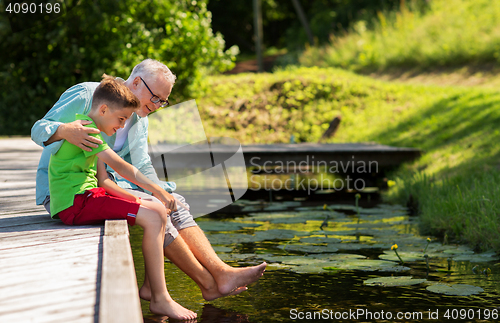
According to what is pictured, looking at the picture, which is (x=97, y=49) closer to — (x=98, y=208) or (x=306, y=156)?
(x=306, y=156)

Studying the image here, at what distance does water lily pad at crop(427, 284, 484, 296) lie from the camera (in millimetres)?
2994

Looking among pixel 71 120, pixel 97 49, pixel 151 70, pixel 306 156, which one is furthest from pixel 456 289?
pixel 97 49

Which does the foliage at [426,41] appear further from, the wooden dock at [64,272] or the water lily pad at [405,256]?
the wooden dock at [64,272]

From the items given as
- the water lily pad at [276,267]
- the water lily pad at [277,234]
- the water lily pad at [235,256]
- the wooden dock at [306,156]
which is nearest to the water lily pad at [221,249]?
the water lily pad at [235,256]

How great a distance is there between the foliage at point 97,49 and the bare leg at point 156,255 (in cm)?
801

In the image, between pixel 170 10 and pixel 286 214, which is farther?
pixel 170 10

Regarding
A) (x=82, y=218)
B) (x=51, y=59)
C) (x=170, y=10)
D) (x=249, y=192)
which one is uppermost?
(x=170, y=10)

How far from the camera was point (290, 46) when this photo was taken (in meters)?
24.4

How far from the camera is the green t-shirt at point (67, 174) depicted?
8.29 ft

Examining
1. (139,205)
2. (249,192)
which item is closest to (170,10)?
(249,192)

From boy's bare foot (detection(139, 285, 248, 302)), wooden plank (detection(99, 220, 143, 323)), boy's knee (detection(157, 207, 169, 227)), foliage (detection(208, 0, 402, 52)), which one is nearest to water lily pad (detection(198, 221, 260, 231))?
boy's bare foot (detection(139, 285, 248, 302))

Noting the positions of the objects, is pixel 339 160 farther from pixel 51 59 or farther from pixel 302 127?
pixel 51 59

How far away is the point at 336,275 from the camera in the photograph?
343 centimetres

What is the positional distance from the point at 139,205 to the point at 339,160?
4.96m
